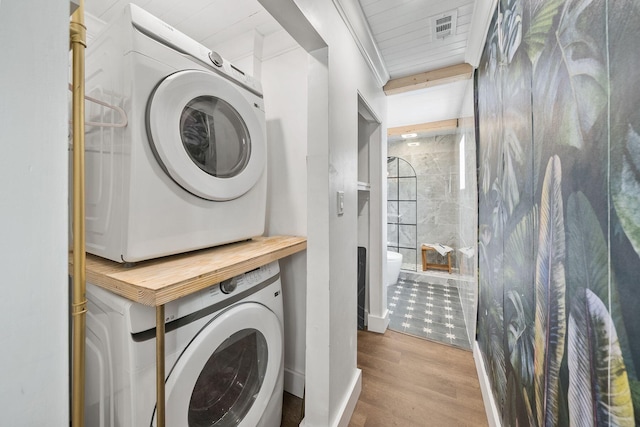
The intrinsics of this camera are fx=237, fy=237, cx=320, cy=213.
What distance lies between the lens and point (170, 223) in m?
0.84

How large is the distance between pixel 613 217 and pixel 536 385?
602 millimetres

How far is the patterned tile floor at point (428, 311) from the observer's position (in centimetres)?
211

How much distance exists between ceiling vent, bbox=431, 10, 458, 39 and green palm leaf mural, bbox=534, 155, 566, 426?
1298 mm

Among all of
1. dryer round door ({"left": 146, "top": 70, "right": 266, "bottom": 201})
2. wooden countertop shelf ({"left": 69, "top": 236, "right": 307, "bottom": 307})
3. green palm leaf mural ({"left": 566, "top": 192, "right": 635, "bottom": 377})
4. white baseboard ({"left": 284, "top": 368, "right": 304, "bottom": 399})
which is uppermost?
dryer round door ({"left": 146, "top": 70, "right": 266, "bottom": 201})

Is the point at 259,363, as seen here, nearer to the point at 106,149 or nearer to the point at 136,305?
the point at 136,305

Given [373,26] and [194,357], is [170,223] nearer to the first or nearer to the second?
[194,357]

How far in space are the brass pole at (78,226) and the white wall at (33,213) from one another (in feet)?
1.44

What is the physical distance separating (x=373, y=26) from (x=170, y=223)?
1.59 meters

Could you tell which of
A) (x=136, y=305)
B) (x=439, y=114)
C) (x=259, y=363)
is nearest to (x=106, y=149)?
(x=136, y=305)

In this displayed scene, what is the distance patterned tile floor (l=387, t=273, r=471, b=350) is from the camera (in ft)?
6.91

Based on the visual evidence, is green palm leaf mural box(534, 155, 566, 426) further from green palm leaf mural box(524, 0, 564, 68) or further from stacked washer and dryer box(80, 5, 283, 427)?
stacked washer and dryer box(80, 5, 283, 427)

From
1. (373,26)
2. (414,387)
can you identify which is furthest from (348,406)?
(373,26)

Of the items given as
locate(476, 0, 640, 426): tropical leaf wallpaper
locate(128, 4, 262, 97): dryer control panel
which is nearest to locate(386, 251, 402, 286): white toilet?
locate(476, 0, 640, 426): tropical leaf wallpaper

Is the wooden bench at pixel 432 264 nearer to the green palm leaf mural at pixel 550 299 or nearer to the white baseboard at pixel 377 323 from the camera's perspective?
the white baseboard at pixel 377 323
